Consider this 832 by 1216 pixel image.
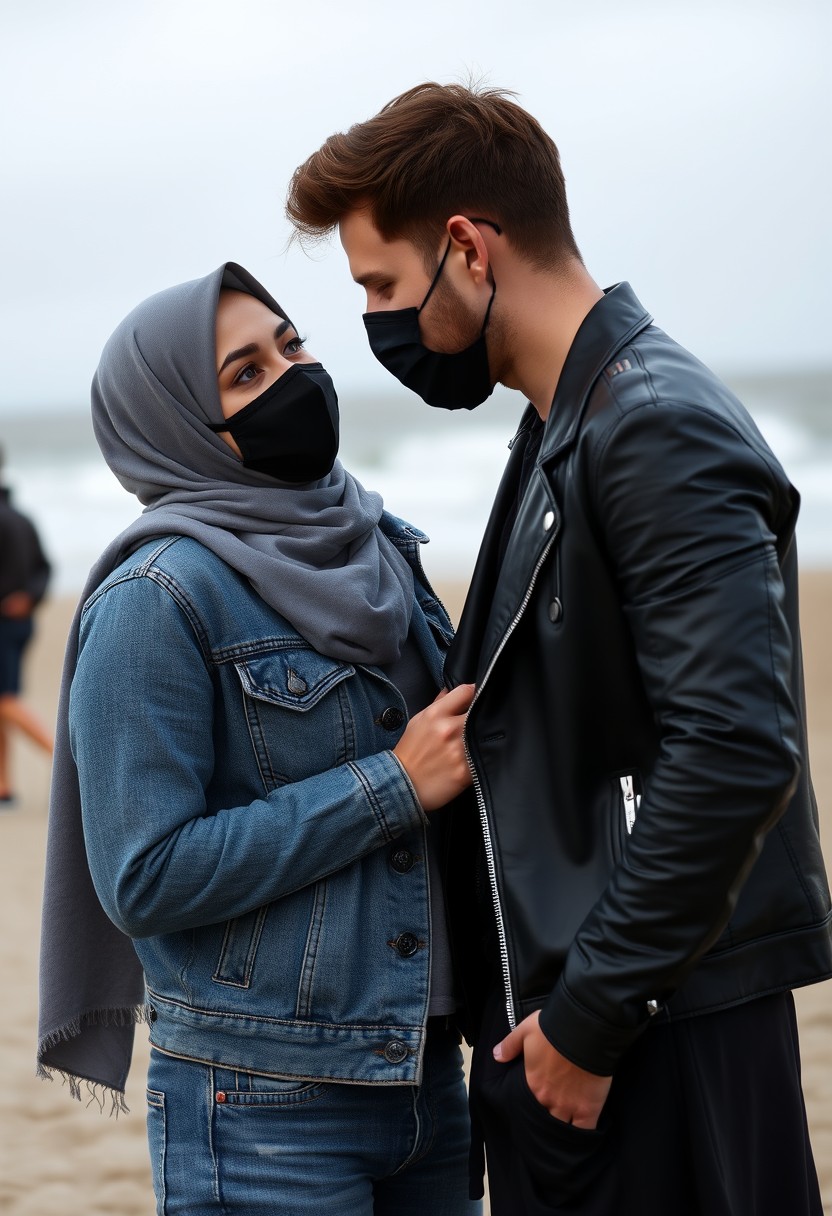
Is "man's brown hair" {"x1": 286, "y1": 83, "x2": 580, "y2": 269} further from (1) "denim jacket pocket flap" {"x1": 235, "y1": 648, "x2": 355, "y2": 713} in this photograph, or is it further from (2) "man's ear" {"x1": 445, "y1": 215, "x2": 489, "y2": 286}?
(1) "denim jacket pocket flap" {"x1": 235, "y1": 648, "x2": 355, "y2": 713}

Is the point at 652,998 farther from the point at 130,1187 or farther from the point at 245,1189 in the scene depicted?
the point at 130,1187

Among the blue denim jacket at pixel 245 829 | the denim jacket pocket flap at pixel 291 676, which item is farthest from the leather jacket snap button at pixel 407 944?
→ the denim jacket pocket flap at pixel 291 676

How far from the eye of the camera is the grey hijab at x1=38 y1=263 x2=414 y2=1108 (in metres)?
1.99

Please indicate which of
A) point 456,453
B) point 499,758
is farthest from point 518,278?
point 456,453

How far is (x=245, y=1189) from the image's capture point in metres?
1.87

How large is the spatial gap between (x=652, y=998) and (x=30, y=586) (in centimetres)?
704

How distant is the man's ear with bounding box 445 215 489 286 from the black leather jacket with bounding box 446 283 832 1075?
18 cm

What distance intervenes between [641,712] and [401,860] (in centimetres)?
49

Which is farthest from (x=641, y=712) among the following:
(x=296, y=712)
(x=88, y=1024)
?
(x=88, y=1024)

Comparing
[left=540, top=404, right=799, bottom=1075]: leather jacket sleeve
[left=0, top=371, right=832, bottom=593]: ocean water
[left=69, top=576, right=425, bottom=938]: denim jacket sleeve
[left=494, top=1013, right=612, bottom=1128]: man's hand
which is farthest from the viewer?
[left=0, top=371, right=832, bottom=593]: ocean water

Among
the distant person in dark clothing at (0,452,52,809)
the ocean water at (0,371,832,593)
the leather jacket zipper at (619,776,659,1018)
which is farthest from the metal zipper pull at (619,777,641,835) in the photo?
the ocean water at (0,371,832,593)

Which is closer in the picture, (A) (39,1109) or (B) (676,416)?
(B) (676,416)

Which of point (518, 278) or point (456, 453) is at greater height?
point (518, 278)

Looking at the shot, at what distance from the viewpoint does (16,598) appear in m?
7.99
